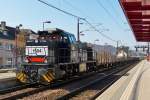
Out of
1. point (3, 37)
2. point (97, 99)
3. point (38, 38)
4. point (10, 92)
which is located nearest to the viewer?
point (97, 99)

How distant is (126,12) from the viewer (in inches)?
1029

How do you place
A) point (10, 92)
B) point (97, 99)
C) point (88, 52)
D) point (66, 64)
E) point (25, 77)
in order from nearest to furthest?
point (97, 99), point (10, 92), point (25, 77), point (66, 64), point (88, 52)

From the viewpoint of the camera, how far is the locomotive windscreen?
868 inches

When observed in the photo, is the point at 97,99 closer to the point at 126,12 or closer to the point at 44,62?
the point at 44,62

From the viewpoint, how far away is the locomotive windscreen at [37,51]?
22047 mm

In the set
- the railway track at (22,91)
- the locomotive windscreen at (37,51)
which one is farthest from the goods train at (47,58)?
the railway track at (22,91)

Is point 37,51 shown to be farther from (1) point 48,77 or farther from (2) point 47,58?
(1) point 48,77

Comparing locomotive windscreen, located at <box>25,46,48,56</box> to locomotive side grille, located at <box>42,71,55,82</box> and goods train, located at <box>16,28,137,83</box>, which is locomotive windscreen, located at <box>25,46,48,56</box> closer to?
goods train, located at <box>16,28,137,83</box>

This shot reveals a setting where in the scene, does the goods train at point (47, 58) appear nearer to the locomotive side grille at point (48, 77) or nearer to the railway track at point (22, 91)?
the locomotive side grille at point (48, 77)

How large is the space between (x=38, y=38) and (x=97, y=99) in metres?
7.82

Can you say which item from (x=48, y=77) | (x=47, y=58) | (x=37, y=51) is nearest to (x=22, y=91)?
(x=48, y=77)

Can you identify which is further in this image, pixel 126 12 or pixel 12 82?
pixel 126 12

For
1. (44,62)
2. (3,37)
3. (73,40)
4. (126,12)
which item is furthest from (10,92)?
(3,37)

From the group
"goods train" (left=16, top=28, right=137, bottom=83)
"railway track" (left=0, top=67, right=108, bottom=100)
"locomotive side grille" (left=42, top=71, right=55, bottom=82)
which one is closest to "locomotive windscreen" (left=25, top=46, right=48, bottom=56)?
"goods train" (left=16, top=28, right=137, bottom=83)
